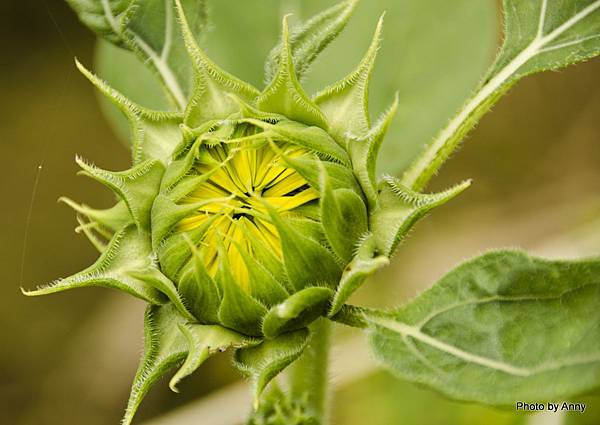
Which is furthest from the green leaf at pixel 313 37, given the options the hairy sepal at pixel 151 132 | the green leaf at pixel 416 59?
the green leaf at pixel 416 59

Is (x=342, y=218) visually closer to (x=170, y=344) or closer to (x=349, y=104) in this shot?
(x=349, y=104)

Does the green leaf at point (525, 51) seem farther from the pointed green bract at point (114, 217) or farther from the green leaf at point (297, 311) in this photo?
the pointed green bract at point (114, 217)

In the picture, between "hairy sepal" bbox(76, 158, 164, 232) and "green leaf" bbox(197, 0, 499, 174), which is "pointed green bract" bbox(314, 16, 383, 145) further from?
"green leaf" bbox(197, 0, 499, 174)

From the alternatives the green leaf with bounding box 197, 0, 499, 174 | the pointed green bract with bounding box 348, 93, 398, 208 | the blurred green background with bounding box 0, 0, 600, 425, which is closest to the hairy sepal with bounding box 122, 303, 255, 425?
the pointed green bract with bounding box 348, 93, 398, 208

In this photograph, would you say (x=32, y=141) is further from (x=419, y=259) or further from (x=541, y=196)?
(x=541, y=196)

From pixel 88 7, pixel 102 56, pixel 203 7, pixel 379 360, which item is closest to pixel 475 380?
pixel 379 360

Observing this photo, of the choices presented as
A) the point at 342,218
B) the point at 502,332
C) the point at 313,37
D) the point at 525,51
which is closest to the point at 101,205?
the point at 313,37

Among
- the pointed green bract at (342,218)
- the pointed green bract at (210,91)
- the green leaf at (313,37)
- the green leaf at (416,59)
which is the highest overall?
the green leaf at (416,59)
